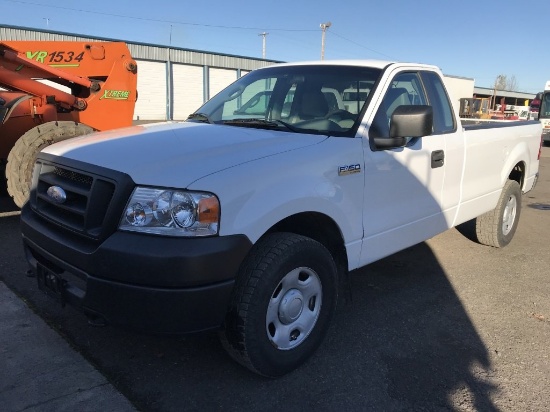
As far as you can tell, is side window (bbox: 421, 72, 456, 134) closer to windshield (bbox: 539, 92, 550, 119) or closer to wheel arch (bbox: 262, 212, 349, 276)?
wheel arch (bbox: 262, 212, 349, 276)

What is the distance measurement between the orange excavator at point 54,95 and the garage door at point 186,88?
1053 inches

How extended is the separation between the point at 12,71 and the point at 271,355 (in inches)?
234

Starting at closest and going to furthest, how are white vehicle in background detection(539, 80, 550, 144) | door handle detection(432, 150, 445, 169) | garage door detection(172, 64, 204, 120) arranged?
door handle detection(432, 150, 445, 169) → white vehicle in background detection(539, 80, 550, 144) → garage door detection(172, 64, 204, 120)

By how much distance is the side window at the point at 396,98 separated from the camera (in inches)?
136

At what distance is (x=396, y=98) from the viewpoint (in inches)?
148

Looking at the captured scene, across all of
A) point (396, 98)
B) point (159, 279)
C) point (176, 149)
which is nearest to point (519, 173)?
point (396, 98)

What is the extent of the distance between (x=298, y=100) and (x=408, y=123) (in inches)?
38.7

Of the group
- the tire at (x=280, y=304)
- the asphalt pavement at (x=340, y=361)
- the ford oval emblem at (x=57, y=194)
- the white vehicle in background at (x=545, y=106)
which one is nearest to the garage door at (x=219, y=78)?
the white vehicle in background at (x=545, y=106)

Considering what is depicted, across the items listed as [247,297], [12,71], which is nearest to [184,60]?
[12,71]

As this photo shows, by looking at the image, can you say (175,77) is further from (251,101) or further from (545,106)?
(251,101)

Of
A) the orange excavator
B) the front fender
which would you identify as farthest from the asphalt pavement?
the orange excavator

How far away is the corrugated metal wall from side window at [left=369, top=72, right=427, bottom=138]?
28.3 meters

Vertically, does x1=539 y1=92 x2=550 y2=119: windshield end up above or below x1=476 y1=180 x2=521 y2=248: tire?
above

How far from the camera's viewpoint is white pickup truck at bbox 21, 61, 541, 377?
238cm
